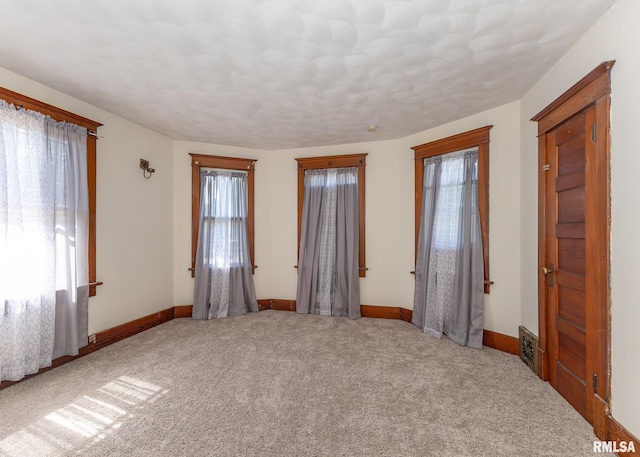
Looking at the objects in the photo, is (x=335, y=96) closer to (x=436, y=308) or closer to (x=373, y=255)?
(x=373, y=255)

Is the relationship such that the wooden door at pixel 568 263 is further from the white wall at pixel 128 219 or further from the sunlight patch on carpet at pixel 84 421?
the white wall at pixel 128 219

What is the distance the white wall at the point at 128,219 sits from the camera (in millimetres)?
3096

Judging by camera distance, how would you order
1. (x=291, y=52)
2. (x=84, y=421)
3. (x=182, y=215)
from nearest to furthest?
(x=84, y=421)
(x=291, y=52)
(x=182, y=215)

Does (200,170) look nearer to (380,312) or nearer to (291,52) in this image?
(291,52)

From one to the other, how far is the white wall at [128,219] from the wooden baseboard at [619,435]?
14.4 ft

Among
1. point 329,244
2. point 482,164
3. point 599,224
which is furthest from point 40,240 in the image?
point 482,164

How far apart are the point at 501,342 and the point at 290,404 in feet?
7.73

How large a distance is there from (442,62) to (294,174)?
2.79m

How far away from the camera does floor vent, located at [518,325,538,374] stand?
251cm

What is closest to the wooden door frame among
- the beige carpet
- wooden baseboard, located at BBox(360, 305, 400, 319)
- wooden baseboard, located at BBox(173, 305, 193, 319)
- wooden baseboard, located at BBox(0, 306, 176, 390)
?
the beige carpet

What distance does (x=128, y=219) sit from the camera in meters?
3.45

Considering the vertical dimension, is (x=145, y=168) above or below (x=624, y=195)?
above

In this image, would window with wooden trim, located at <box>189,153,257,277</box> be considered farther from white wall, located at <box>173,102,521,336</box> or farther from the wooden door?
the wooden door

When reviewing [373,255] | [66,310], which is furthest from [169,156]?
[373,255]
